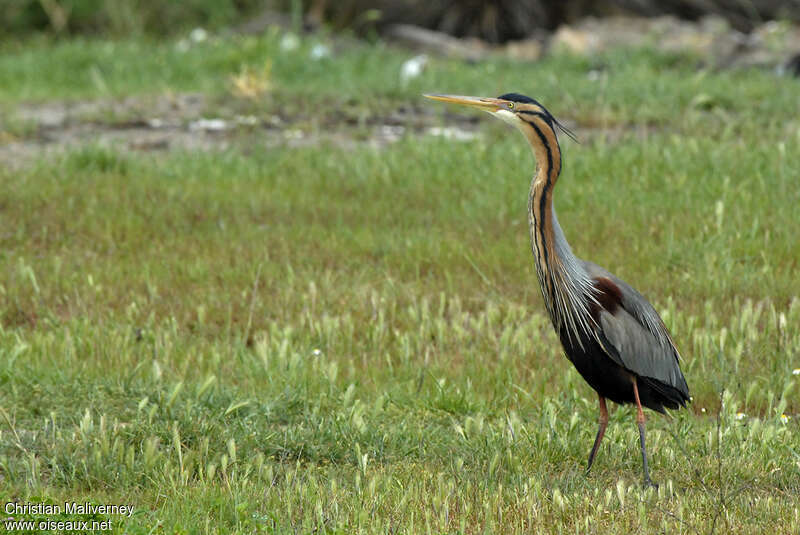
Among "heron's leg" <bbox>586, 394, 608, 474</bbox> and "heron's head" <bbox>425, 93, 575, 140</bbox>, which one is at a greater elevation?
"heron's head" <bbox>425, 93, 575, 140</bbox>

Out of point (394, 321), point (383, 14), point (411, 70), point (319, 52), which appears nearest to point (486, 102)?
point (394, 321)

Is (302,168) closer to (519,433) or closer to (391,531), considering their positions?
(519,433)

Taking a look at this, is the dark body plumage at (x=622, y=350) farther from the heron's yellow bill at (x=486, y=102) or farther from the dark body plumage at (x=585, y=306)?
the heron's yellow bill at (x=486, y=102)

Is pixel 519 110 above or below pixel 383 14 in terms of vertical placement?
above

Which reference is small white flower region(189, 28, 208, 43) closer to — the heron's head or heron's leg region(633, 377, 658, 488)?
the heron's head

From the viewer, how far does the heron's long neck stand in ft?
15.2

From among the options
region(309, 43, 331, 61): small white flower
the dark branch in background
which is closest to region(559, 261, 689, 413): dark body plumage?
region(309, 43, 331, 61): small white flower

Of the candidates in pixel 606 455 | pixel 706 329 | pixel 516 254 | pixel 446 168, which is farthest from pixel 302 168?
pixel 606 455

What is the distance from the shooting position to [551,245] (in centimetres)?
468

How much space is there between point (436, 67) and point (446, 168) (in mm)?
4411

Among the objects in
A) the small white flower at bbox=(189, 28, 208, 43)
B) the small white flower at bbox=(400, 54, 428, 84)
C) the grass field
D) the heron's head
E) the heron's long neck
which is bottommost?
the grass field

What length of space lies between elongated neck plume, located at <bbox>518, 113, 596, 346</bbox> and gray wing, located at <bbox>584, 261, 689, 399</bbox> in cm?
11

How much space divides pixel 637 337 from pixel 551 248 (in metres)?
0.54

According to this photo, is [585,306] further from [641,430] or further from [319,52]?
[319,52]
